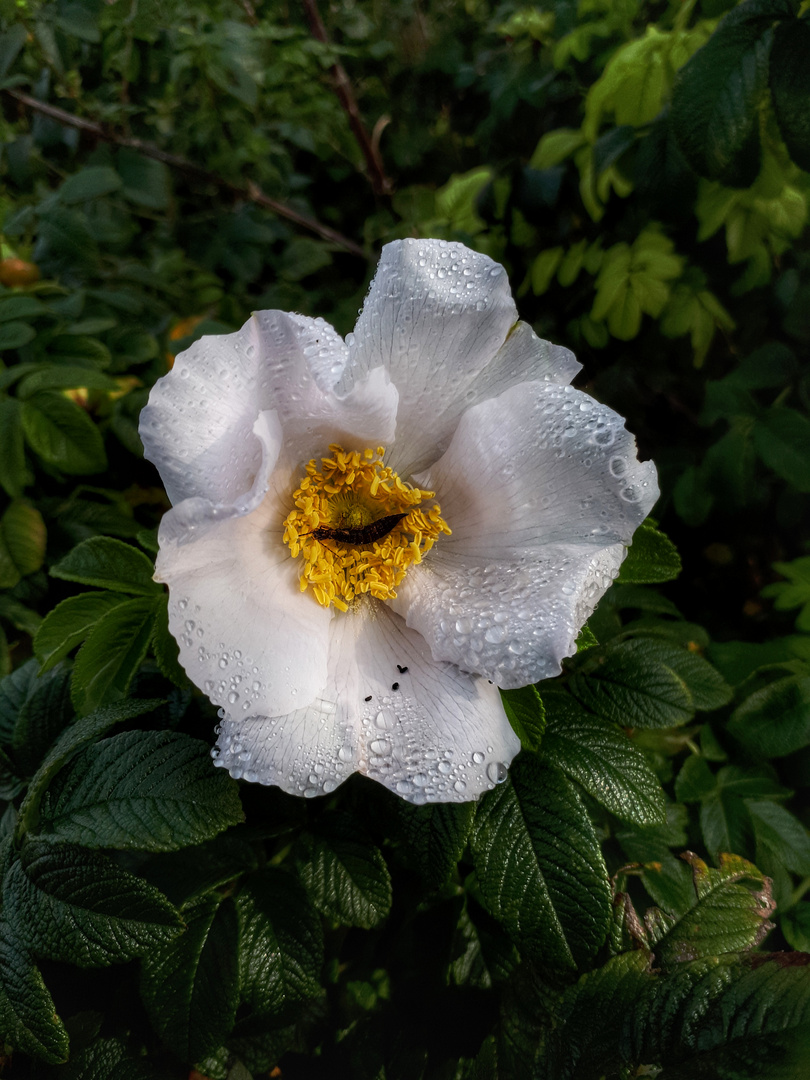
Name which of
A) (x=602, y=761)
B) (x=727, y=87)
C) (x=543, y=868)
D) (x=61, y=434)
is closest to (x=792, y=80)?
(x=727, y=87)

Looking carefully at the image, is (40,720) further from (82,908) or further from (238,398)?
(238,398)

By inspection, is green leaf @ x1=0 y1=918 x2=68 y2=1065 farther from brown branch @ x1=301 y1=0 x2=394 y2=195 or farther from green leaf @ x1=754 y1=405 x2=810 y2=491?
brown branch @ x1=301 y1=0 x2=394 y2=195

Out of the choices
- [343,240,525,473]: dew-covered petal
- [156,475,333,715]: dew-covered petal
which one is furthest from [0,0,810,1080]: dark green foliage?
[343,240,525,473]: dew-covered petal

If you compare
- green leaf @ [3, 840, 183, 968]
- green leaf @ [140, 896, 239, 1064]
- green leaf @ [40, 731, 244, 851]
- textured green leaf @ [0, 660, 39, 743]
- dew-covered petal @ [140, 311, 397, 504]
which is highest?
dew-covered petal @ [140, 311, 397, 504]

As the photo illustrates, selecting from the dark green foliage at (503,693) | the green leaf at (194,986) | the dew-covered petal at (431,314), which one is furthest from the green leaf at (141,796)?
the dew-covered petal at (431,314)

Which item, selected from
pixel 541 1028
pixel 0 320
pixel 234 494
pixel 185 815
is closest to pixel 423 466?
pixel 234 494

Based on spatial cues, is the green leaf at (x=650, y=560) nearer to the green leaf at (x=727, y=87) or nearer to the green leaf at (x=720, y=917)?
the green leaf at (x=720, y=917)

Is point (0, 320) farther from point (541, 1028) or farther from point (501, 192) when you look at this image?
point (541, 1028)
